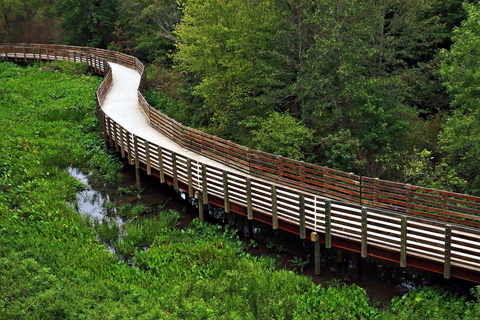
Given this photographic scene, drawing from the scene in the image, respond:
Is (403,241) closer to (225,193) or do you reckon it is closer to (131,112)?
(225,193)

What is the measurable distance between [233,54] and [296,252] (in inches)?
501

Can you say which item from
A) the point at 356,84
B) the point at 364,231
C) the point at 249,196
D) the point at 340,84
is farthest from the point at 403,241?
the point at 340,84

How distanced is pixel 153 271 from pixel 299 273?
4188mm

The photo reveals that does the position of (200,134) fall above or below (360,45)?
below

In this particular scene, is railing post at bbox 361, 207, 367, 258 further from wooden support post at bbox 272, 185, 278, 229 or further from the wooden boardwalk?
wooden support post at bbox 272, 185, 278, 229

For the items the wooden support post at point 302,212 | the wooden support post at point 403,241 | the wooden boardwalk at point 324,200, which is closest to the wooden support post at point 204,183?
the wooden boardwalk at point 324,200

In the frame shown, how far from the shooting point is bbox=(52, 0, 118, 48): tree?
133ft

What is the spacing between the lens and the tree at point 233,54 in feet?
70.8

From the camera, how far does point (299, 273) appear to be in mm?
12273

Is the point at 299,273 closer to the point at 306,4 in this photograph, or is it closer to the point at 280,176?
the point at 280,176

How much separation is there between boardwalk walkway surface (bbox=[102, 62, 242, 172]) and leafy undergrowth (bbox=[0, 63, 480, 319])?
320 centimetres

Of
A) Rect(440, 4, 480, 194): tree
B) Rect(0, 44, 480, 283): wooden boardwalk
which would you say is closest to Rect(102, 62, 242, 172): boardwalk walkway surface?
Rect(0, 44, 480, 283): wooden boardwalk

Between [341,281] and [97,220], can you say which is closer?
[341,281]

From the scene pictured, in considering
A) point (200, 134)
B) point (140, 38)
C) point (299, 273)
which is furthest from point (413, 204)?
point (140, 38)
